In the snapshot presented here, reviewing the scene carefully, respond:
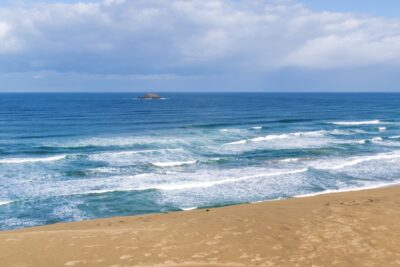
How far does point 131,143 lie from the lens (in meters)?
41.7

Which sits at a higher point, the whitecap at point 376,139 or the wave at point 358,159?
the whitecap at point 376,139

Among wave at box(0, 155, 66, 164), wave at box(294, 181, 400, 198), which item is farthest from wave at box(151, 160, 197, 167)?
wave at box(294, 181, 400, 198)

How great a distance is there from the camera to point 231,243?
1133 cm

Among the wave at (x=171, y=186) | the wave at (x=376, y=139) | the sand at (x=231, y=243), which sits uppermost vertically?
the sand at (x=231, y=243)

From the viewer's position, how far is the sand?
10.3 m

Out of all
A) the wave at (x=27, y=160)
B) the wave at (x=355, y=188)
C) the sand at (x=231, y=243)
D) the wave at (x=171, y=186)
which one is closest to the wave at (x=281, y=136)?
the wave at (x=171, y=186)

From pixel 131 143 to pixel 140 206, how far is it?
2031 cm

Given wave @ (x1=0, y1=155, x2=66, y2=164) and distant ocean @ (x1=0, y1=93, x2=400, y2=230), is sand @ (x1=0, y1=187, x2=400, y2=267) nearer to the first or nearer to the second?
distant ocean @ (x1=0, y1=93, x2=400, y2=230)

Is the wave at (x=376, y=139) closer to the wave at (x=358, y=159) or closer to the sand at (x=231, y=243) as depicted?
the wave at (x=358, y=159)

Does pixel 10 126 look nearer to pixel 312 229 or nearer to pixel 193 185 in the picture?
pixel 193 185

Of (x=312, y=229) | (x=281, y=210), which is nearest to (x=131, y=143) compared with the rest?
(x=281, y=210)

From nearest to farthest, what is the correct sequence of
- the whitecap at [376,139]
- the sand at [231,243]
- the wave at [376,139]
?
the sand at [231,243]
the wave at [376,139]
the whitecap at [376,139]

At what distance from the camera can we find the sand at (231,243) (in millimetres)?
10305

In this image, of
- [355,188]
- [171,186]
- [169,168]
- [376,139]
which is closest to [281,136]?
[376,139]
